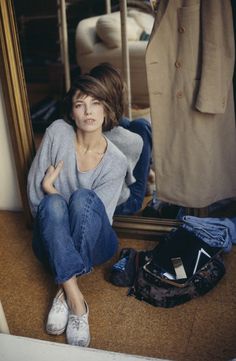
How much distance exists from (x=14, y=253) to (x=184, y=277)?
860 millimetres

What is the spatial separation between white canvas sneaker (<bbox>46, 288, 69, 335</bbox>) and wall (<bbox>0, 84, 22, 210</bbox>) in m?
0.78

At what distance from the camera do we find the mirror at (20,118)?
187 centimetres

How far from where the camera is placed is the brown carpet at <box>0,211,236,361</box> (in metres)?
1.60

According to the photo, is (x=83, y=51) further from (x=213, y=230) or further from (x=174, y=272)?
(x=174, y=272)

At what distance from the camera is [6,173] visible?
2291mm

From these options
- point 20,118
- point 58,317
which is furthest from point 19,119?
point 58,317

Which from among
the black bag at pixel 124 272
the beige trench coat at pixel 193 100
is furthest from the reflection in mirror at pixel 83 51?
the black bag at pixel 124 272

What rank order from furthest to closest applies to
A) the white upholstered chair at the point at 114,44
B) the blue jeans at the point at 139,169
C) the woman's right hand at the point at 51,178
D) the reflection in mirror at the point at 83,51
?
1. the white upholstered chair at the point at 114,44
2. the reflection in mirror at the point at 83,51
3. the blue jeans at the point at 139,169
4. the woman's right hand at the point at 51,178

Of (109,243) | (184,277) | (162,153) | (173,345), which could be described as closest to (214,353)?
(173,345)

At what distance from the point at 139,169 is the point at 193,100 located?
1.53 feet

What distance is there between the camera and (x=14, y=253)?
7.04 ft

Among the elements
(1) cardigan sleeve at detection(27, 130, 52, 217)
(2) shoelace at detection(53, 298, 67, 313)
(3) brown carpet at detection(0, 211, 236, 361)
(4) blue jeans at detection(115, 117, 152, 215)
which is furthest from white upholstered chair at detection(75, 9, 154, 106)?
(2) shoelace at detection(53, 298, 67, 313)

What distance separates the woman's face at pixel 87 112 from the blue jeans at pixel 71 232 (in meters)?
0.27

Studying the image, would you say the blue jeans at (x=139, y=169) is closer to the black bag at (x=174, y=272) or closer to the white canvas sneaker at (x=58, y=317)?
the black bag at (x=174, y=272)
